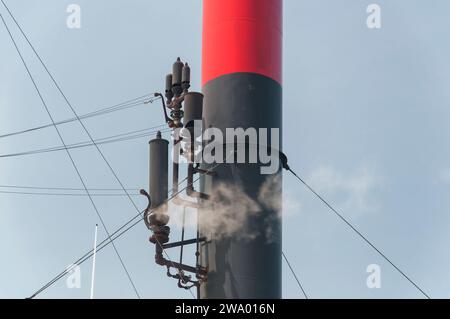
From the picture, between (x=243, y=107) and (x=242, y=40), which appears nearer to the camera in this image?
(x=243, y=107)

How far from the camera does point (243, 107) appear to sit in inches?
819

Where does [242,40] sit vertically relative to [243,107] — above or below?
above

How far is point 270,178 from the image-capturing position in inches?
817

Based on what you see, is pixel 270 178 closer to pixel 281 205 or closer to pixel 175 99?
pixel 281 205

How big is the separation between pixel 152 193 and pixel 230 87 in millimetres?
2909

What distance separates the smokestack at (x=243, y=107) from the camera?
64.6 feet

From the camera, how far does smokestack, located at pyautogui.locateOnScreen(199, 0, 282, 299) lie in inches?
775

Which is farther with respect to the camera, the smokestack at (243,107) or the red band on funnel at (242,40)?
the red band on funnel at (242,40)

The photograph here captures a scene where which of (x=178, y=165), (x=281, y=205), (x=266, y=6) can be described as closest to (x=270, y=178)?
(x=281, y=205)

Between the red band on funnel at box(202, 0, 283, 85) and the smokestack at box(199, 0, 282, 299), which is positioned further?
the red band on funnel at box(202, 0, 283, 85)
